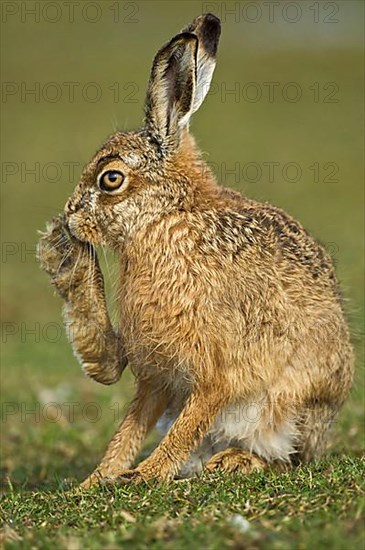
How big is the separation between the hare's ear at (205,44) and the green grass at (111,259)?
Answer: 619mm

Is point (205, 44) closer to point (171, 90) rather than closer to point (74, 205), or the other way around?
point (171, 90)

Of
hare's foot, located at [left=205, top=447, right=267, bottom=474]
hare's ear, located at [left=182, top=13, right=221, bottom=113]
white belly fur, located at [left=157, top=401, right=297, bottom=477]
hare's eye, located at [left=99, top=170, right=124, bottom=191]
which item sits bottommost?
hare's foot, located at [left=205, top=447, right=267, bottom=474]

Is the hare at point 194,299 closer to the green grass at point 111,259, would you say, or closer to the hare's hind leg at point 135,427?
the hare's hind leg at point 135,427

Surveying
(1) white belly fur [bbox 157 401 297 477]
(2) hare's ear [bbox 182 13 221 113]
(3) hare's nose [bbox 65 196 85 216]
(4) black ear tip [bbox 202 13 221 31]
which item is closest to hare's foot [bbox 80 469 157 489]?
(1) white belly fur [bbox 157 401 297 477]

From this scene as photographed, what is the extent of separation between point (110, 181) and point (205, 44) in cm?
119

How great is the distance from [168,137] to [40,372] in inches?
270

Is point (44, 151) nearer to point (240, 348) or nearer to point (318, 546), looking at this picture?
point (240, 348)

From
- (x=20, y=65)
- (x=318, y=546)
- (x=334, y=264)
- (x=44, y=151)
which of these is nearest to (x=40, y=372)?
(x=334, y=264)

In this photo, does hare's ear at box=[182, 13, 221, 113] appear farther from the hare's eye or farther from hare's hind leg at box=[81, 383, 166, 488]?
hare's hind leg at box=[81, 383, 166, 488]

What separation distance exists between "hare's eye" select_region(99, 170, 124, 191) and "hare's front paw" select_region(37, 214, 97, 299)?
1.55 feet

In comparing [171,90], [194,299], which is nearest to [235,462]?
[194,299]

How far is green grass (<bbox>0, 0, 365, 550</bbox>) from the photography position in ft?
16.7

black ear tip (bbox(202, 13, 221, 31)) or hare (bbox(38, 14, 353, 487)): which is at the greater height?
black ear tip (bbox(202, 13, 221, 31))

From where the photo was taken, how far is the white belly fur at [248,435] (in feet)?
22.1
